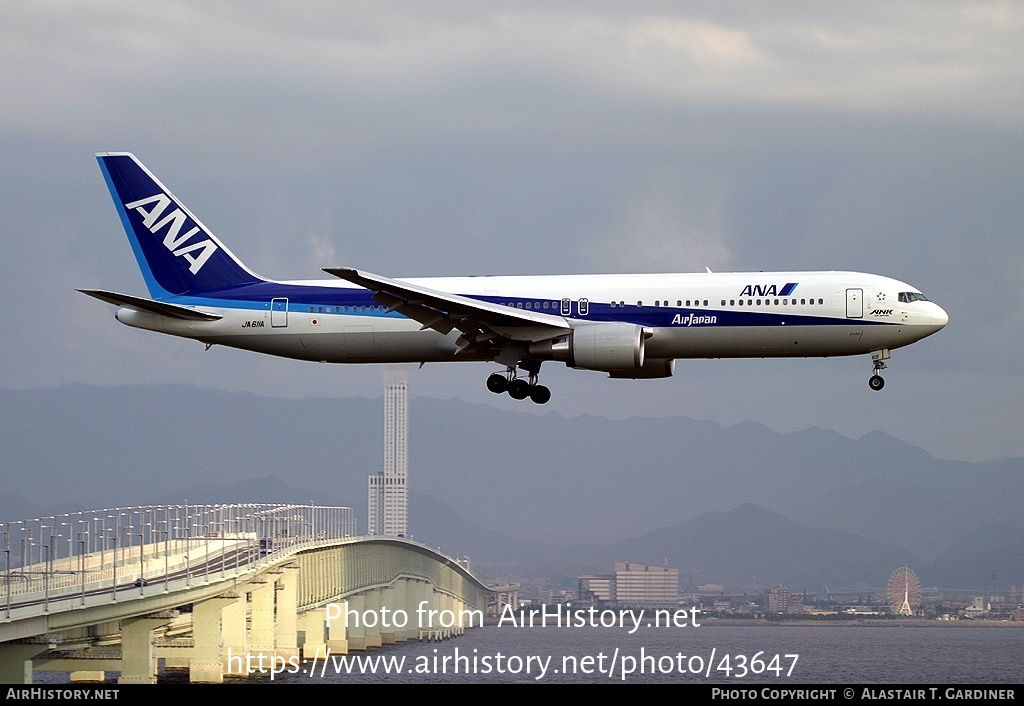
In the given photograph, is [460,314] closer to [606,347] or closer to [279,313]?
[606,347]

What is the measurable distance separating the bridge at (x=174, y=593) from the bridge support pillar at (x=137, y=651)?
83 millimetres

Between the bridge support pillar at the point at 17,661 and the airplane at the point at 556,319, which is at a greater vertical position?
the airplane at the point at 556,319

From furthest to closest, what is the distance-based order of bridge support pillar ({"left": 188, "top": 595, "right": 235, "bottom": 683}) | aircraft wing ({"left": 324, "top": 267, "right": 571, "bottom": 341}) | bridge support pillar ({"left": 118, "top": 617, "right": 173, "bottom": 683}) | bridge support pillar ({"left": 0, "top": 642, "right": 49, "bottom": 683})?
1. bridge support pillar ({"left": 188, "top": 595, "right": 235, "bottom": 683})
2. bridge support pillar ({"left": 118, "top": 617, "right": 173, "bottom": 683})
3. bridge support pillar ({"left": 0, "top": 642, "right": 49, "bottom": 683})
4. aircraft wing ({"left": 324, "top": 267, "right": 571, "bottom": 341})

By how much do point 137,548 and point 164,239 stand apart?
55.1 metres

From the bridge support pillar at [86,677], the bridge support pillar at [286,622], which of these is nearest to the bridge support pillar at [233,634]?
the bridge support pillar at [86,677]

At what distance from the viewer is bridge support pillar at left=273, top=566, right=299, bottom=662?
15638cm

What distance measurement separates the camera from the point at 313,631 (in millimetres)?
186625

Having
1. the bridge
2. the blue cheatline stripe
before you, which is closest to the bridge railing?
the bridge

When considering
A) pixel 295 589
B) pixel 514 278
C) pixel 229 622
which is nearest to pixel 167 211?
pixel 514 278

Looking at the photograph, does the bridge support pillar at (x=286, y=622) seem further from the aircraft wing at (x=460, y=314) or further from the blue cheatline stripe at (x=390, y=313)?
the aircraft wing at (x=460, y=314)

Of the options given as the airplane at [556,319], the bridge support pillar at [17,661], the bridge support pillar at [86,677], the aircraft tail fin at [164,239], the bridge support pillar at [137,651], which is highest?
the aircraft tail fin at [164,239]

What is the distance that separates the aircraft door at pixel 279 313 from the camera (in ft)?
233

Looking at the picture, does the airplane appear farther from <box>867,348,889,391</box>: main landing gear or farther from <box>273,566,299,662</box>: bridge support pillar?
<box>273,566,299,662</box>: bridge support pillar

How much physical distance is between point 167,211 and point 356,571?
124m
